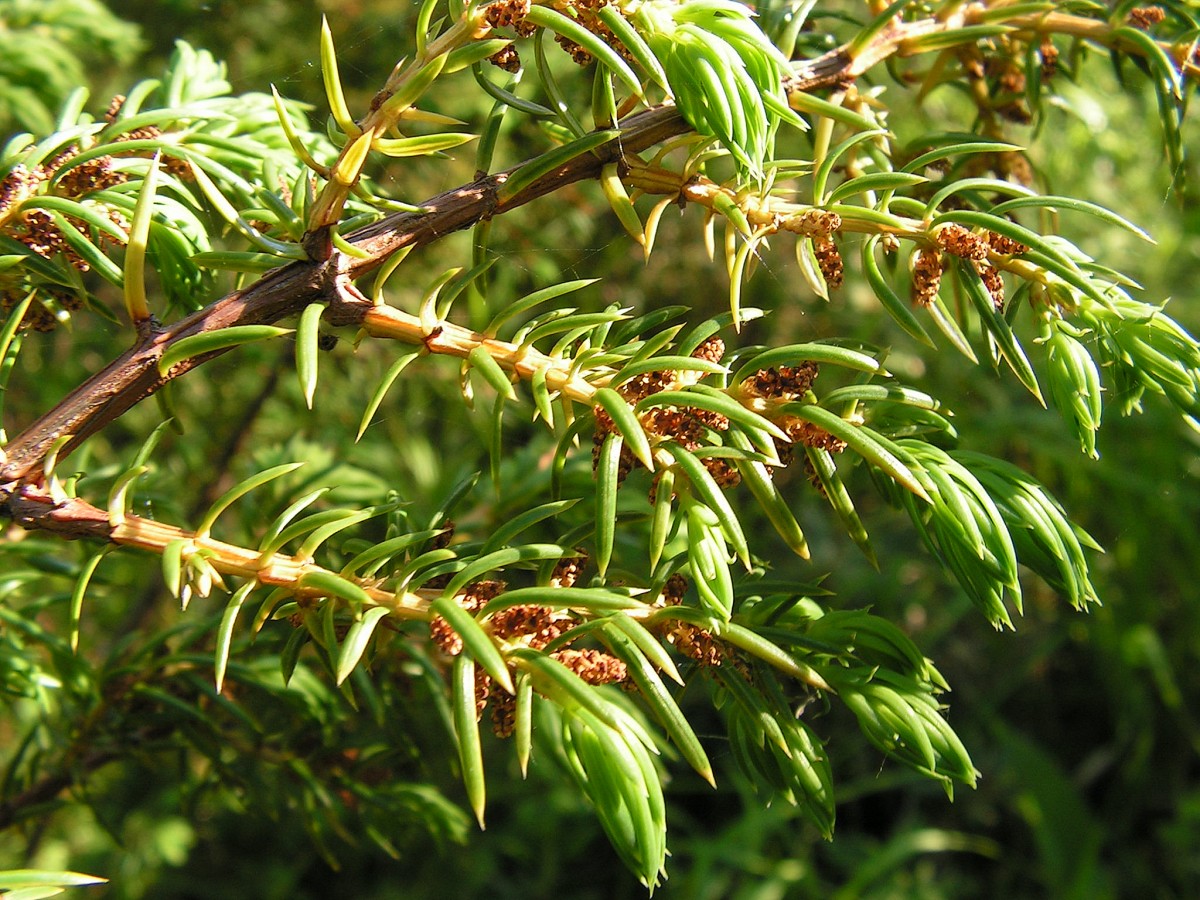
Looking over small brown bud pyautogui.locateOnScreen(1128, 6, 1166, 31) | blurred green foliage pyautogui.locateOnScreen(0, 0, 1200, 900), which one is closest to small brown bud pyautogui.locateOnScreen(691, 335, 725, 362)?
small brown bud pyautogui.locateOnScreen(1128, 6, 1166, 31)

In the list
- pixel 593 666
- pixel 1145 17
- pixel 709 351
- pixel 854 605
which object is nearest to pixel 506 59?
pixel 709 351

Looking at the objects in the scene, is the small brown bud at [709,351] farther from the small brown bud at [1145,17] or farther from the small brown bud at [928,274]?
the small brown bud at [1145,17]

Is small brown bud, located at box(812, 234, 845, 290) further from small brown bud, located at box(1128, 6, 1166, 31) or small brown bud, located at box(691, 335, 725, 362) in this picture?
small brown bud, located at box(1128, 6, 1166, 31)

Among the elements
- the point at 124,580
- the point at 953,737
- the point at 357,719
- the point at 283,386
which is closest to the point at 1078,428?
the point at 953,737

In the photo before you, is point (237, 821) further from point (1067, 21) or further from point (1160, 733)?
point (1067, 21)

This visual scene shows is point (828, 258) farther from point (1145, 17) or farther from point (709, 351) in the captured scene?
point (1145, 17)

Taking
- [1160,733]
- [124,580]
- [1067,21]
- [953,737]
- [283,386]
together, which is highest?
[1067,21]

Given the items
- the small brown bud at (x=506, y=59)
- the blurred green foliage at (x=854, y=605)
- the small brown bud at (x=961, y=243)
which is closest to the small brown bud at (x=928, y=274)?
the small brown bud at (x=961, y=243)

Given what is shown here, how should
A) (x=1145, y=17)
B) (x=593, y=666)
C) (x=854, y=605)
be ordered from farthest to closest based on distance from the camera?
(x=854, y=605)
(x=1145, y=17)
(x=593, y=666)
